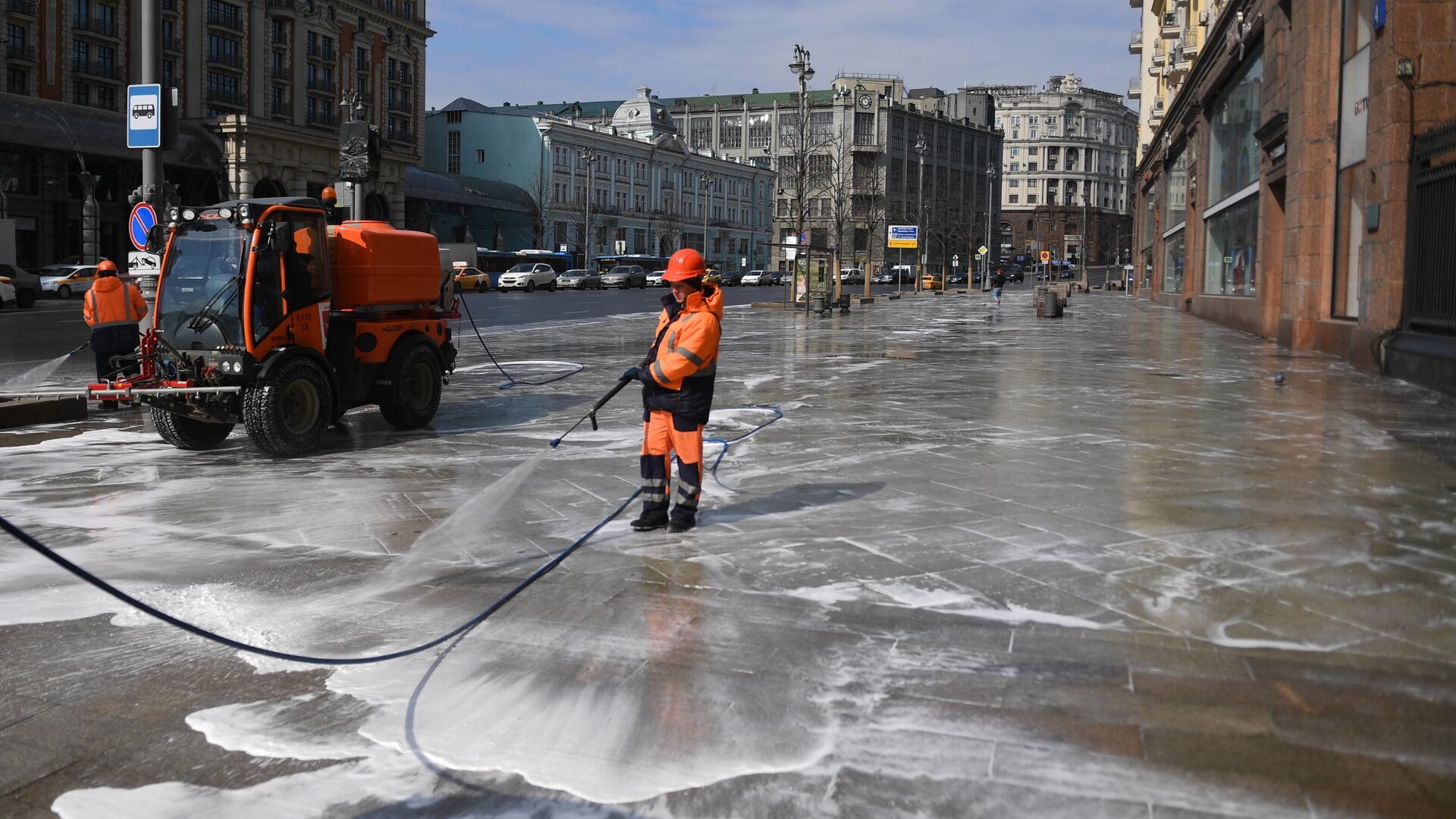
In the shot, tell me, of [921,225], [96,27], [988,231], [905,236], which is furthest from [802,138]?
[988,231]

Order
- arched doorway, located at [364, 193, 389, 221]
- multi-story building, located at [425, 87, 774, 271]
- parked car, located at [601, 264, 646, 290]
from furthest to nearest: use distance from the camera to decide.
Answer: multi-story building, located at [425, 87, 774, 271], arched doorway, located at [364, 193, 389, 221], parked car, located at [601, 264, 646, 290]

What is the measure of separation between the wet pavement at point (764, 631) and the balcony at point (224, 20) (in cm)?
5832

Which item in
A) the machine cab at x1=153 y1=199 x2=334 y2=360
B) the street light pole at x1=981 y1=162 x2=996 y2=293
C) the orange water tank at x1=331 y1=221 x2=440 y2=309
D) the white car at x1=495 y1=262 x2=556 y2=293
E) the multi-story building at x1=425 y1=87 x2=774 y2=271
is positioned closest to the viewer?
the machine cab at x1=153 y1=199 x2=334 y2=360

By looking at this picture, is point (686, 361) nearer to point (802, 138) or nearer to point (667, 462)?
point (667, 462)

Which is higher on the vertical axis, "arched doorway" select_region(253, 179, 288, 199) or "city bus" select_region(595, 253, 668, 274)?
"arched doorway" select_region(253, 179, 288, 199)

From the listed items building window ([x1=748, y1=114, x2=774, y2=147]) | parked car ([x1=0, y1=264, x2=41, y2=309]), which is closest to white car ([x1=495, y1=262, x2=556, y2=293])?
parked car ([x1=0, y1=264, x2=41, y2=309])

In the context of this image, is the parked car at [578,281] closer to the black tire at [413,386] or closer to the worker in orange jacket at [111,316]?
the worker in orange jacket at [111,316]

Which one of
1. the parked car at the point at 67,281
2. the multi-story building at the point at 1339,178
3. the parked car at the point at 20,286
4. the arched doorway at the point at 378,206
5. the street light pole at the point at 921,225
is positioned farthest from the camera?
the street light pole at the point at 921,225

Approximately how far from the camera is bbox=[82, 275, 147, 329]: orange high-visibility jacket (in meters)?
13.3

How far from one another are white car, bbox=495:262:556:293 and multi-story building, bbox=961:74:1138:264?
105 meters

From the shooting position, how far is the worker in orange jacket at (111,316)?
13297mm

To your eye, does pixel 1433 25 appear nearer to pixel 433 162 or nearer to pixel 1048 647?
pixel 1048 647

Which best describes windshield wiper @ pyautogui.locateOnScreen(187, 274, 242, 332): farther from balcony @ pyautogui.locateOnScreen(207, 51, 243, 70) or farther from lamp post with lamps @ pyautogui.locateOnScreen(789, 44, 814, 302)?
balcony @ pyautogui.locateOnScreen(207, 51, 243, 70)

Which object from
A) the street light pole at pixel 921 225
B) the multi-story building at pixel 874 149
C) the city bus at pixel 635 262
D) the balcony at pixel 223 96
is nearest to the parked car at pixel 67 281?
the balcony at pixel 223 96
